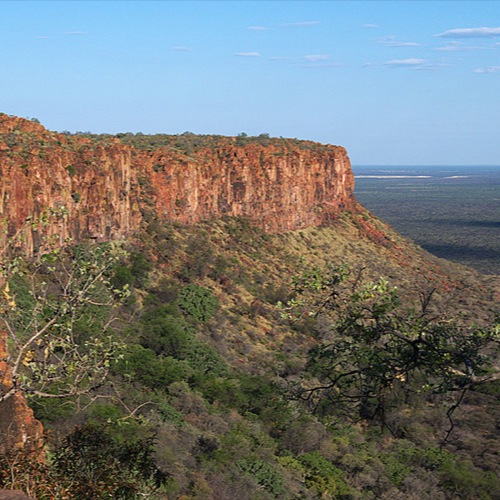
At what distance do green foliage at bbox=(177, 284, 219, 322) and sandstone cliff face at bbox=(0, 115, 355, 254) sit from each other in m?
5.56

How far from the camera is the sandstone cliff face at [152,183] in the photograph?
37.4 metres

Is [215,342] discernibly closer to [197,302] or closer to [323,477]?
[197,302]

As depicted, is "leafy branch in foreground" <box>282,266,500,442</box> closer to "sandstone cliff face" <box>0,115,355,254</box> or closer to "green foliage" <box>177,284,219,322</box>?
"sandstone cliff face" <box>0,115,355,254</box>

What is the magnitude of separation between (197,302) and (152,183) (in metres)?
11.8

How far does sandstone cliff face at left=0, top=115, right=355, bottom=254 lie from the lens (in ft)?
123

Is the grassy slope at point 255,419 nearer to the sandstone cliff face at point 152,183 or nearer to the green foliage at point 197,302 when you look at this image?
the green foliage at point 197,302

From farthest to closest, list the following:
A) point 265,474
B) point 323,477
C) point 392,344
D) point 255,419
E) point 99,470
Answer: point 255,419 → point 323,477 → point 265,474 → point 99,470 → point 392,344

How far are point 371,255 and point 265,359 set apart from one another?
111 feet

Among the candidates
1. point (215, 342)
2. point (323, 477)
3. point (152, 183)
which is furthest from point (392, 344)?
point (152, 183)

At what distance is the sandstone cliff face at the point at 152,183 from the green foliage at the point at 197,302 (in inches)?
219

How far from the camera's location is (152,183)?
53031 millimetres

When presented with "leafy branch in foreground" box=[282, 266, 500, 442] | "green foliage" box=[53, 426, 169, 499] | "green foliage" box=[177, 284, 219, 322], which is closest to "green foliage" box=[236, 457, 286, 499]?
"green foliage" box=[53, 426, 169, 499]

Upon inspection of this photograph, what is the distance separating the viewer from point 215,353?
38.7 m

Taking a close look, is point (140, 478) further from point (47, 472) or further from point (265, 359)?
point (265, 359)
